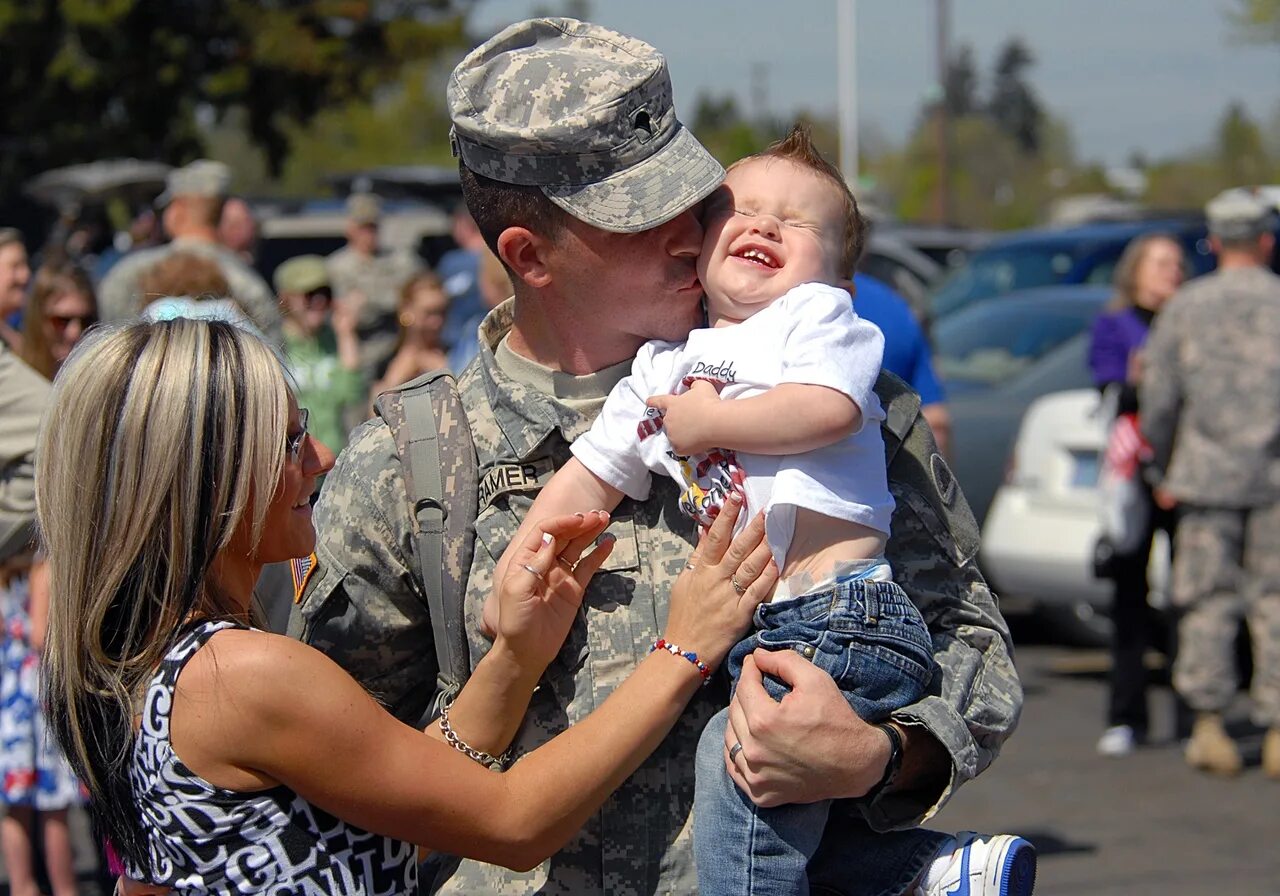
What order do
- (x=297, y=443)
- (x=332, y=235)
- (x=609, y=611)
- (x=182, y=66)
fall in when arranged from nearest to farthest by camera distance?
1. (x=297, y=443)
2. (x=609, y=611)
3. (x=332, y=235)
4. (x=182, y=66)

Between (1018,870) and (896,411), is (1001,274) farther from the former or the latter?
(1018,870)

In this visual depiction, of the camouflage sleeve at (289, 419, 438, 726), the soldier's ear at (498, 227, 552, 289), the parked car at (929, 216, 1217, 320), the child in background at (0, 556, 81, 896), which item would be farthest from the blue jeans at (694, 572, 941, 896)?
the parked car at (929, 216, 1217, 320)

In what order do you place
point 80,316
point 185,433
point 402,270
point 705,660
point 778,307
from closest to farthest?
point 185,433 < point 705,660 < point 778,307 < point 80,316 < point 402,270

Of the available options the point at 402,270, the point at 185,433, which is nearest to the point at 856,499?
the point at 185,433

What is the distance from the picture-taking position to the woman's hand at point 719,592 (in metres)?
2.24

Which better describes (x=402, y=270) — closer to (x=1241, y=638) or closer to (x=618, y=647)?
(x=1241, y=638)

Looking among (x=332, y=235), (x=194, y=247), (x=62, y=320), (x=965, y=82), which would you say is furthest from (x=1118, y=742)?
(x=965, y=82)

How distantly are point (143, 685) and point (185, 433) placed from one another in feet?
1.07

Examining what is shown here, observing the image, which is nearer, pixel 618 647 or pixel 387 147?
pixel 618 647

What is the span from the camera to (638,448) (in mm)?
2338

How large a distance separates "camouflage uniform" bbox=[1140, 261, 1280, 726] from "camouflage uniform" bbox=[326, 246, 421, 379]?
4261mm

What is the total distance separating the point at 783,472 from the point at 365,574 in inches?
24.6

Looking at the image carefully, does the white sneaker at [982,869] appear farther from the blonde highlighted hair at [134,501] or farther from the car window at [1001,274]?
the car window at [1001,274]

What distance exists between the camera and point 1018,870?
228 centimetres
